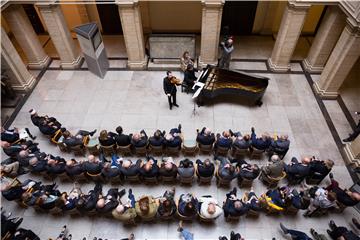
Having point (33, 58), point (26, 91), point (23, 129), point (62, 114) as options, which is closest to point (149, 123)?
point (62, 114)

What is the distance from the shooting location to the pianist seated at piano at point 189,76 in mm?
10212

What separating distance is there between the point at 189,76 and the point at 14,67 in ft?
21.4

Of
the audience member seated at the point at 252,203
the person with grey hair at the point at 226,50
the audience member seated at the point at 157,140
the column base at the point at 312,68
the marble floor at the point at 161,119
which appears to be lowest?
the marble floor at the point at 161,119

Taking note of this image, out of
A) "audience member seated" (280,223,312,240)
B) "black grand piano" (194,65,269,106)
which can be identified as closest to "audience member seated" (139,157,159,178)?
"black grand piano" (194,65,269,106)

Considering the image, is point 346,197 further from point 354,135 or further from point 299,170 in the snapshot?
point 354,135

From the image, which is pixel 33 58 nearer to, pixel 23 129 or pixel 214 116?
pixel 23 129

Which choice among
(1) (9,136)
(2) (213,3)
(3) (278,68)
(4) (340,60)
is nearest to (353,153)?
(4) (340,60)

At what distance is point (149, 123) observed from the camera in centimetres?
999

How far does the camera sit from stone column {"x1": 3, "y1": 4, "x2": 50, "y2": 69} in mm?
10266

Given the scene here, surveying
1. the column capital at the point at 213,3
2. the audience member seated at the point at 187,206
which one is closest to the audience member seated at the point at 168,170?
the audience member seated at the point at 187,206

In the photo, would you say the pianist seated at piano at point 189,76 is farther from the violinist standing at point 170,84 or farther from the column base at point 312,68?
the column base at point 312,68

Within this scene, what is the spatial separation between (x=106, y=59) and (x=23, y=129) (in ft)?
14.2

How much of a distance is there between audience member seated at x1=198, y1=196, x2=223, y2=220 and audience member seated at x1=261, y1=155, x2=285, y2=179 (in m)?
1.79

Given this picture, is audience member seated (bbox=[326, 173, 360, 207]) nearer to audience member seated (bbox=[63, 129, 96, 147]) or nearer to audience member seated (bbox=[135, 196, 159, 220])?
audience member seated (bbox=[135, 196, 159, 220])
